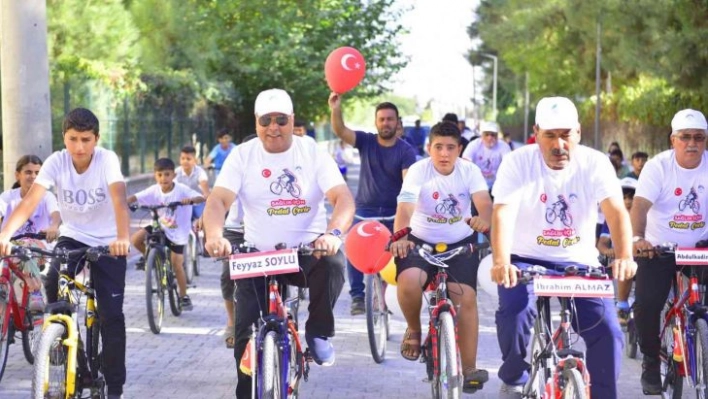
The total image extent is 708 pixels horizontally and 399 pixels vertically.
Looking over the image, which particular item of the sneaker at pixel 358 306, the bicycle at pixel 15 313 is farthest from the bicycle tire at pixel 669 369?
the sneaker at pixel 358 306

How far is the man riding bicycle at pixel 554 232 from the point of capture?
254 inches

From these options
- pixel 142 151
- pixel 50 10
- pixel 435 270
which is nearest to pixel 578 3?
pixel 142 151

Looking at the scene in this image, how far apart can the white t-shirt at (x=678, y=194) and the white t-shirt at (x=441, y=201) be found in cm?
113

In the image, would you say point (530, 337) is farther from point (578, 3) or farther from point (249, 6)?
point (249, 6)

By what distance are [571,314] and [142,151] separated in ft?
69.2

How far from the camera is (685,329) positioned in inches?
302

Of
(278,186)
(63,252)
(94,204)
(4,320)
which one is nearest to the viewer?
(63,252)

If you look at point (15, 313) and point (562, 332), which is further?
point (15, 313)

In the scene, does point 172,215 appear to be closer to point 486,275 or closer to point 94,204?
point 94,204

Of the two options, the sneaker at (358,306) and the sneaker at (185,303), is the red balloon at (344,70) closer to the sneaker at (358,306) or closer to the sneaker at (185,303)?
the sneaker at (358,306)

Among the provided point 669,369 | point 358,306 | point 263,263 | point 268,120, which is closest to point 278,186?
point 268,120

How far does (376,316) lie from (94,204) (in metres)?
3.17

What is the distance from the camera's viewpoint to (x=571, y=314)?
644cm

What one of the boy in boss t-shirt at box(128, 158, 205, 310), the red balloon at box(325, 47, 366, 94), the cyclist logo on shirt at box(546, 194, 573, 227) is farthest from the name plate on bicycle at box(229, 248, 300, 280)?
the boy in boss t-shirt at box(128, 158, 205, 310)
